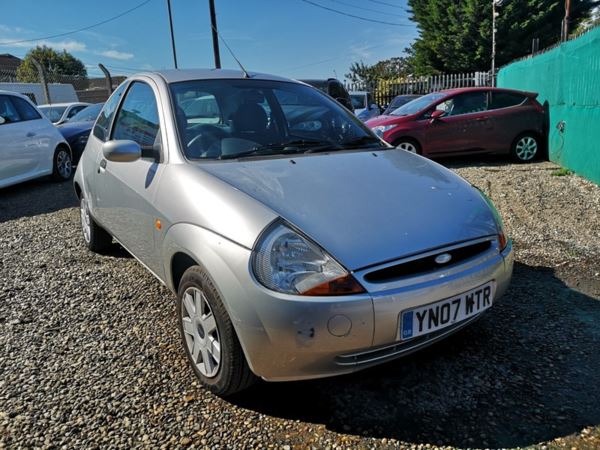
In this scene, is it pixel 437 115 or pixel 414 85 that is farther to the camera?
pixel 414 85

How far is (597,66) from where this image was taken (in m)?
6.13

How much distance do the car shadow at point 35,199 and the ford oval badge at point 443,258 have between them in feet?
19.1

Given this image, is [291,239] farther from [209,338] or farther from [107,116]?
[107,116]

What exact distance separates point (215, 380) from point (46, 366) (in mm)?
1079

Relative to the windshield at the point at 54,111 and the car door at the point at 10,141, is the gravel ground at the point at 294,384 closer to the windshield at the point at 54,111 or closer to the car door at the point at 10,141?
the car door at the point at 10,141

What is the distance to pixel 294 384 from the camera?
238 centimetres

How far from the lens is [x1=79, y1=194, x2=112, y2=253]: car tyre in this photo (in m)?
4.20

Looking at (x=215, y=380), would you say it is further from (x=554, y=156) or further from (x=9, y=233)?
(x=554, y=156)

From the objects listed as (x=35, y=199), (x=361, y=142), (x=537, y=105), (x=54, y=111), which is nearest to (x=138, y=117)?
(x=361, y=142)

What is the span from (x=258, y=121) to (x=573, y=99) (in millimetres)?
6091

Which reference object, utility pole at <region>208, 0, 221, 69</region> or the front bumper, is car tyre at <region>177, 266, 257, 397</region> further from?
utility pole at <region>208, 0, 221, 69</region>

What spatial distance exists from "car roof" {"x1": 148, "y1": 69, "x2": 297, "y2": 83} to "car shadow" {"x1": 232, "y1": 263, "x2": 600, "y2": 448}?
206cm

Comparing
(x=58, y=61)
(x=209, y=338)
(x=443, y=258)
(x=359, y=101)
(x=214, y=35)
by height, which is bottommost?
(x=209, y=338)

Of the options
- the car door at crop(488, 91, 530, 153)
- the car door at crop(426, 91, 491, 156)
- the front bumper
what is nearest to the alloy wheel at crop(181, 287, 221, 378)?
the front bumper
